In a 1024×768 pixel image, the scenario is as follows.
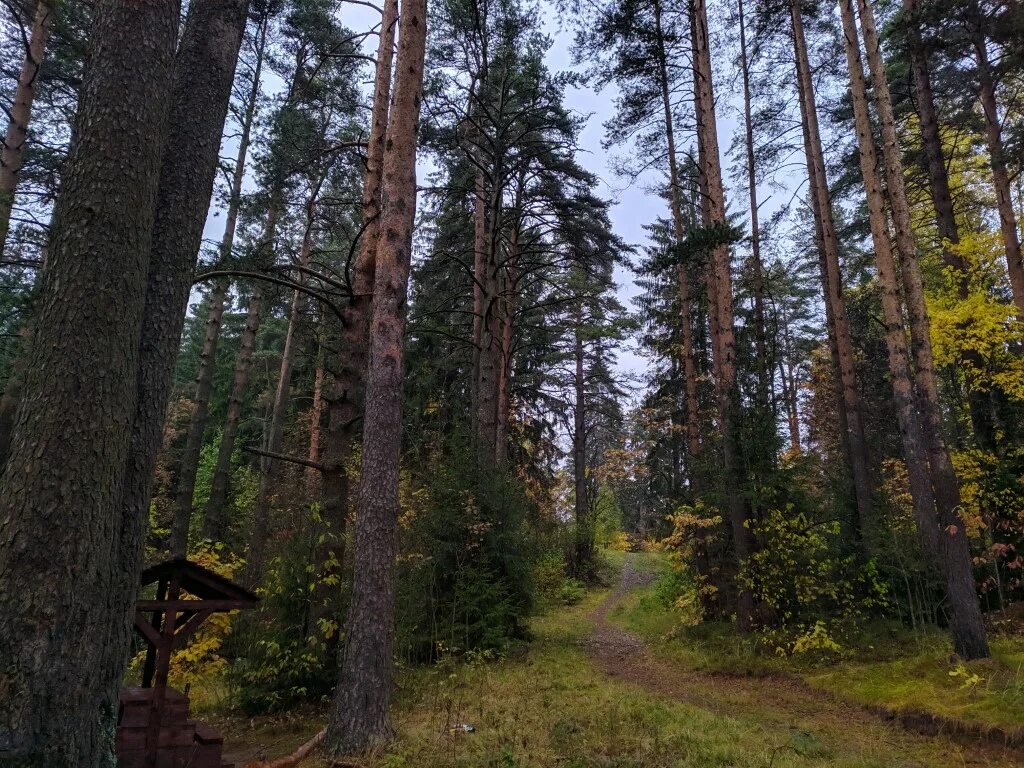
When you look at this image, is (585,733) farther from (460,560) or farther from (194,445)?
(194,445)

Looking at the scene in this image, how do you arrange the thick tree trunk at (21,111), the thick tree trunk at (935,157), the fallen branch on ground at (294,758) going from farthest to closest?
the thick tree trunk at (935,157) < the thick tree trunk at (21,111) < the fallen branch on ground at (294,758)

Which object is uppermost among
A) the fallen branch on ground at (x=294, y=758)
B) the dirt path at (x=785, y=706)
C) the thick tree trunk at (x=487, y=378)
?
the thick tree trunk at (x=487, y=378)

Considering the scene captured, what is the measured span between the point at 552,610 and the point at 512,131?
44.0ft

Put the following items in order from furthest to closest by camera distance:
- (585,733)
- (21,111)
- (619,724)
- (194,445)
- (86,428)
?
(194,445)
(21,111)
(619,724)
(585,733)
(86,428)

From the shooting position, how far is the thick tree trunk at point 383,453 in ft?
17.6

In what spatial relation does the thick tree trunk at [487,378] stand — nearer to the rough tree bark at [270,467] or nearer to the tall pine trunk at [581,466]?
the rough tree bark at [270,467]

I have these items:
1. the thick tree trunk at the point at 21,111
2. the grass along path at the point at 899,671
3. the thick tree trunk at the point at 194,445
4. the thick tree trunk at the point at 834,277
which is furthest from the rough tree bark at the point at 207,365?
the thick tree trunk at the point at 834,277

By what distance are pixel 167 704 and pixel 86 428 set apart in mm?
3559

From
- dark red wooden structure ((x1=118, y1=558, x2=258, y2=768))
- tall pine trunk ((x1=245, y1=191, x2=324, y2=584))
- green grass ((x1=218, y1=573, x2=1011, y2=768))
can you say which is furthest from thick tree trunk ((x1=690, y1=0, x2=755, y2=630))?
dark red wooden structure ((x1=118, y1=558, x2=258, y2=768))

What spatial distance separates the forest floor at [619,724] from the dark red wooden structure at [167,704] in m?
0.78

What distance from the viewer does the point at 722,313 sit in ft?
37.0

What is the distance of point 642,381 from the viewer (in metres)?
24.2

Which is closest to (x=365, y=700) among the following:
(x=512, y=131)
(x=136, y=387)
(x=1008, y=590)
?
(x=136, y=387)

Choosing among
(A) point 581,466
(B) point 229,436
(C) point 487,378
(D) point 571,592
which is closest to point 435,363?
(C) point 487,378
